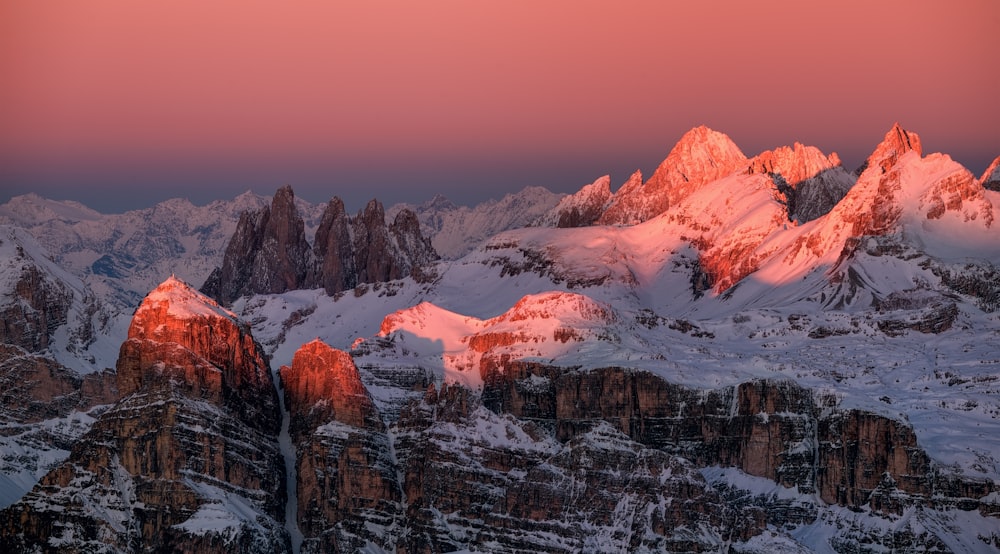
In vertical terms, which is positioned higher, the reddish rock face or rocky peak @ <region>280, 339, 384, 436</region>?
rocky peak @ <region>280, 339, 384, 436</region>

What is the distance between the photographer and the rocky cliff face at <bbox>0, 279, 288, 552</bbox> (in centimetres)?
17412

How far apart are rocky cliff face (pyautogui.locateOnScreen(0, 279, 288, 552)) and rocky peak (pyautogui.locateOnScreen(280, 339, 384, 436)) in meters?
2.31

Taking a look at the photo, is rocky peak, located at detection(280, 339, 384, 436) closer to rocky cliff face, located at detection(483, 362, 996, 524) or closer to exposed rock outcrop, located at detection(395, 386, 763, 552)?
exposed rock outcrop, located at detection(395, 386, 763, 552)

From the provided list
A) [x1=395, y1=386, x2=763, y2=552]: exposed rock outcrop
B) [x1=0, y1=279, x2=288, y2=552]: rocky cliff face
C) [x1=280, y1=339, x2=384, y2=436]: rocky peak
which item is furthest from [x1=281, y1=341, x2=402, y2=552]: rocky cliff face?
[x1=0, y1=279, x2=288, y2=552]: rocky cliff face

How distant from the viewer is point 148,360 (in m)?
188

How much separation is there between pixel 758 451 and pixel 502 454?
82.7 feet

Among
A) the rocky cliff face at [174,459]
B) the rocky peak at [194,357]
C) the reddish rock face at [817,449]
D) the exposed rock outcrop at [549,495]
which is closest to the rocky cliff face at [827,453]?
the reddish rock face at [817,449]

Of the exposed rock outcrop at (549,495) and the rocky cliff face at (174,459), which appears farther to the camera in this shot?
the rocky cliff face at (174,459)

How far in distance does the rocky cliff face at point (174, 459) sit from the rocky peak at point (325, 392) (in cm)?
231

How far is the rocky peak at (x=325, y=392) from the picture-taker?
191m

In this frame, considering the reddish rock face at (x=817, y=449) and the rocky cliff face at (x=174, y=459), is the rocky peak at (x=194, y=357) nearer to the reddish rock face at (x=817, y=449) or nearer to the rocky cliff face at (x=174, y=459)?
the rocky cliff face at (x=174, y=459)

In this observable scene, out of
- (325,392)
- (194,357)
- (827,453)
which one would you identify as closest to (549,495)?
(325,392)

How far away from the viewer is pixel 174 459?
179375 millimetres

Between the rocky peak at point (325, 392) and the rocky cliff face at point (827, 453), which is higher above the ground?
the rocky peak at point (325, 392)
